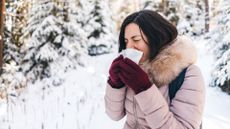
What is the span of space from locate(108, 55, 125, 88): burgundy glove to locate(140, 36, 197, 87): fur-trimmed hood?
0.73 ft

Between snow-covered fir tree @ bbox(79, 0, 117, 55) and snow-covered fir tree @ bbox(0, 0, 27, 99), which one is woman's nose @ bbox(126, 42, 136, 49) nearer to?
snow-covered fir tree @ bbox(0, 0, 27, 99)

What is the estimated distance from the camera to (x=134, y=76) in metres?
2.55

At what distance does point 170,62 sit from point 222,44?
7.20 meters

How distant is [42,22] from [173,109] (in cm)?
1247

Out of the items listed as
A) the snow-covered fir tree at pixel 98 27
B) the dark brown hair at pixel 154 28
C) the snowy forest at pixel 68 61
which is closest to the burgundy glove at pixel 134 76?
the dark brown hair at pixel 154 28

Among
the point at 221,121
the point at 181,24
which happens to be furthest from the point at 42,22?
the point at 181,24

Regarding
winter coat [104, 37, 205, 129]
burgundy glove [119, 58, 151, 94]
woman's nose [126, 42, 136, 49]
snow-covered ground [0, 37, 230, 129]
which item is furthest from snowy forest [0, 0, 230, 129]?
burgundy glove [119, 58, 151, 94]

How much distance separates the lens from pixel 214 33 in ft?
33.3

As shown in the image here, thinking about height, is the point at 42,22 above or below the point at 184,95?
below

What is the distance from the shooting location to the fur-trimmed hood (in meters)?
2.71

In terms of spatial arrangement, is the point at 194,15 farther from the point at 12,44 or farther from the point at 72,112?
the point at 72,112

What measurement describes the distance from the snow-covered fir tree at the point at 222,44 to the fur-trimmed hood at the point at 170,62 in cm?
571

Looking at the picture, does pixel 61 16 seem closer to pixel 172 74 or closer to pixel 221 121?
pixel 221 121

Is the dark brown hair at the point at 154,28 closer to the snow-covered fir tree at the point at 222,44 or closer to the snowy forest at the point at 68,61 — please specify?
the snowy forest at the point at 68,61
